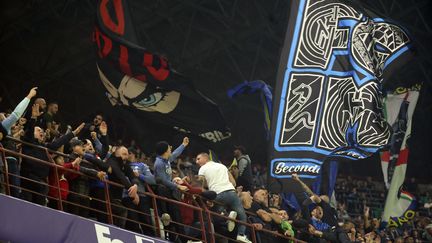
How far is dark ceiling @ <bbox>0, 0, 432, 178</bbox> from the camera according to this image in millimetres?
23453

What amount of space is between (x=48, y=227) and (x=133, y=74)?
22.7ft

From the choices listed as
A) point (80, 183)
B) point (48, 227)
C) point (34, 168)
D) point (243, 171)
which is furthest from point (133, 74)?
point (48, 227)

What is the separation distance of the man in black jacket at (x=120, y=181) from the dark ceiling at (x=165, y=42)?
10.6 m

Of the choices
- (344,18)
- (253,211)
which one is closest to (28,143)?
(253,211)

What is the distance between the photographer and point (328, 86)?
1967 cm

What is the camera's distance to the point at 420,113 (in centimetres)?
2858

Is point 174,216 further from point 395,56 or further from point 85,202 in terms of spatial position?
point 395,56

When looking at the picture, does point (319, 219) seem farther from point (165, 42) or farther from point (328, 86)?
point (165, 42)

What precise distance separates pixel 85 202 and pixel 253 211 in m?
3.03

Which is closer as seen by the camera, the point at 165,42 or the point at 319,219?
the point at 319,219

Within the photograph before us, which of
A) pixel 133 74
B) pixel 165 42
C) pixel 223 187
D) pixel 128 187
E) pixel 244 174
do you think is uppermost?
pixel 165 42

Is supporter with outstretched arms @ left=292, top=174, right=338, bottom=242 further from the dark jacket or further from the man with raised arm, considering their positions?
the man with raised arm

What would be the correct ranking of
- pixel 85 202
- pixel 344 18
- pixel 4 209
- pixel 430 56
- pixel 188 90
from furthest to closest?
pixel 430 56 < pixel 344 18 < pixel 188 90 < pixel 85 202 < pixel 4 209

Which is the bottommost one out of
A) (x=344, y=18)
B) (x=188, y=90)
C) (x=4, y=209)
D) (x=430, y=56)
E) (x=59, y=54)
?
(x=4, y=209)
